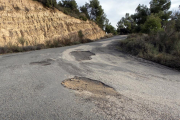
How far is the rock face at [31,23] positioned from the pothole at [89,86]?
11541 mm

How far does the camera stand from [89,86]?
3238mm

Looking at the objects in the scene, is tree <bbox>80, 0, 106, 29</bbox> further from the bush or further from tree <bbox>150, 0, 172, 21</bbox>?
the bush

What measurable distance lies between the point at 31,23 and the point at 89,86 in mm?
15389

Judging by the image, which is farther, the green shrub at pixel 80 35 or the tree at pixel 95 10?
the tree at pixel 95 10

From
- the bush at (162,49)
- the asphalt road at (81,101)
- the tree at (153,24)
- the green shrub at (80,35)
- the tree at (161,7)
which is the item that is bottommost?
the asphalt road at (81,101)

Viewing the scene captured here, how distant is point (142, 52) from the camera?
26.3 ft

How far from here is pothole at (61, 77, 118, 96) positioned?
2952 mm

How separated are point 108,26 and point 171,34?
37.6 meters

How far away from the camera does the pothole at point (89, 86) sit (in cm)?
295

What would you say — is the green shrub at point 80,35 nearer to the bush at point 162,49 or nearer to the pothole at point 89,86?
the bush at point 162,49

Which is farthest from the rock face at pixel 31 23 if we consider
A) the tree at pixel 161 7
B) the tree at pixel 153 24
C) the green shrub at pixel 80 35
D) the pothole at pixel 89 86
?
the tree at pixel 161 7

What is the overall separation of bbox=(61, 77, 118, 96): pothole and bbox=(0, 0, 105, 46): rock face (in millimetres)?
11541

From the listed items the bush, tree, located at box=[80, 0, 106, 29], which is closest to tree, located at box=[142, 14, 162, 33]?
the bush

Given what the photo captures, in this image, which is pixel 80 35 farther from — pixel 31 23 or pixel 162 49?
pixel 162 49
